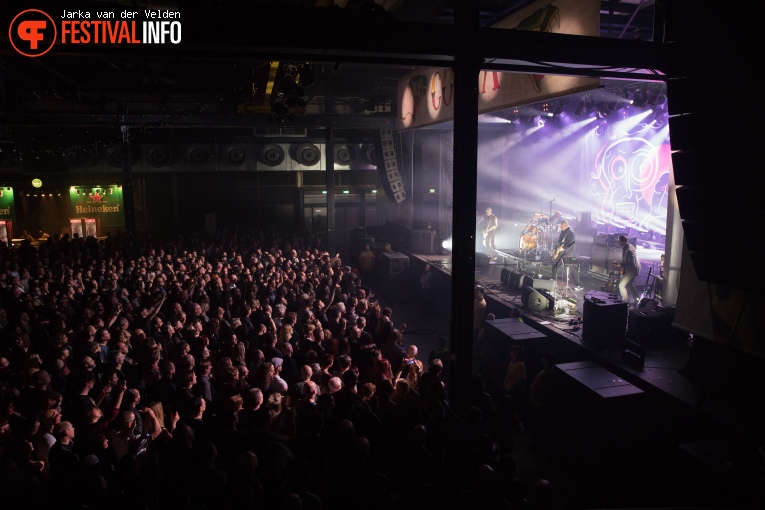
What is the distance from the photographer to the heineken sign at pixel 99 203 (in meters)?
19.0

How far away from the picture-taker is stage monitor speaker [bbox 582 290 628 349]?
23.0 ft

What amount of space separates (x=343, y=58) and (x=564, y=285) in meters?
9.03

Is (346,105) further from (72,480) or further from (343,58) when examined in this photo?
(72,480)

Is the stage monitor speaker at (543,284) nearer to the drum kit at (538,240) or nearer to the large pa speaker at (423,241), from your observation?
the drum kit at (538,240)

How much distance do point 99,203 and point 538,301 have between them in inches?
655

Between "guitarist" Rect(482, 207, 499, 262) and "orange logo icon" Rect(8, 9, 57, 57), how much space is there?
1187cm

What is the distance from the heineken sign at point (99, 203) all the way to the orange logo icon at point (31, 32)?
17463mm

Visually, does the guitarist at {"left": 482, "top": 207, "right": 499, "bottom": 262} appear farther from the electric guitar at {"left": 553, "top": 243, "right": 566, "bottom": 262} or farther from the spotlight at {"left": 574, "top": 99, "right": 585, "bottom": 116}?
the spotlight at {"left": 574, "top": 99, "right": 585, "bottom": 116}

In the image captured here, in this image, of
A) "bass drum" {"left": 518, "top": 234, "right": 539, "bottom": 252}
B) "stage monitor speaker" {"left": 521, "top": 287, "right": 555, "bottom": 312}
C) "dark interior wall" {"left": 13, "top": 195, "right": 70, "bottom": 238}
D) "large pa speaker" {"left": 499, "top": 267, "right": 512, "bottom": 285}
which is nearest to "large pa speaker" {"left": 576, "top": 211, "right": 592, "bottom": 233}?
"bass drum" {"left": 518, "top": 234, "right": 539, "bottom": 252}

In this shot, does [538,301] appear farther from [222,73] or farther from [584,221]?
[222,73]

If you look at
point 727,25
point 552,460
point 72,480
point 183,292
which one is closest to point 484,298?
point 552,460

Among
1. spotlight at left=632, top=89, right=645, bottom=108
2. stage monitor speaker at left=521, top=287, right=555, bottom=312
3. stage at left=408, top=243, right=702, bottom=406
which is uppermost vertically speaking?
spotlight at left=632, top=89, right=645, bottom=108

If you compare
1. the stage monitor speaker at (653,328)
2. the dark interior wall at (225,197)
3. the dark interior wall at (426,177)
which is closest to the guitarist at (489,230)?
the dark interior wall at (426,177)

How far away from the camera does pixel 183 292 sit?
27.1ft
